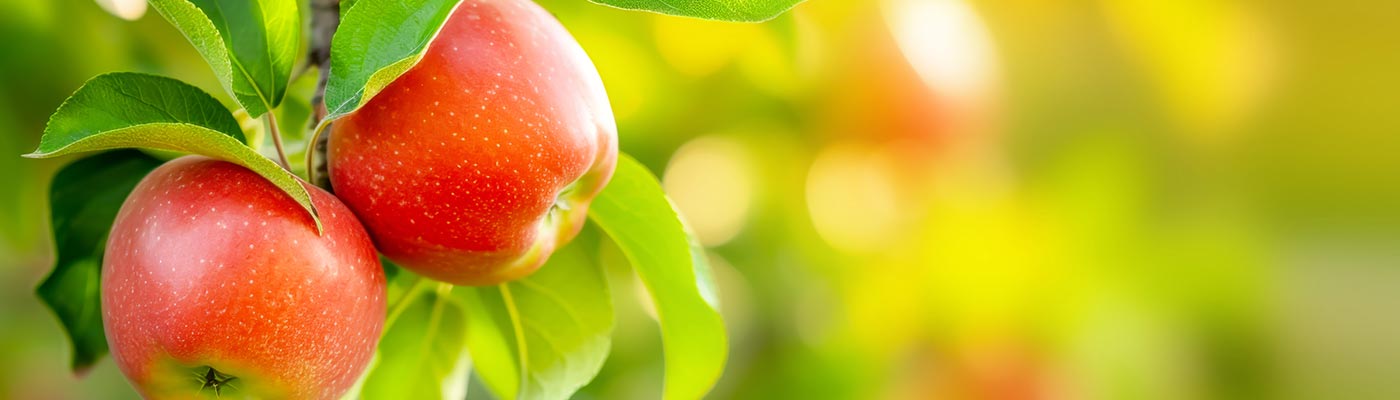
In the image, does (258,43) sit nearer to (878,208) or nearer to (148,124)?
(148,124)

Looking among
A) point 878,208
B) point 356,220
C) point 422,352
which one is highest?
point 356,220

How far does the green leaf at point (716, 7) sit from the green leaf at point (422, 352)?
208 millimetres

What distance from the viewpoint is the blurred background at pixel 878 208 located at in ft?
2.84

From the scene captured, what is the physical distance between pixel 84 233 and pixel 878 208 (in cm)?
76

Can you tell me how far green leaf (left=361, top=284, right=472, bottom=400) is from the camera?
51cm

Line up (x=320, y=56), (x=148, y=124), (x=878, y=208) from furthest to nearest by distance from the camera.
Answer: (x=878, y=208), (x=320, y=56), (x=148, y=124)

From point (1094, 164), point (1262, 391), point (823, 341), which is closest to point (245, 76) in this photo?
point (823, 341)

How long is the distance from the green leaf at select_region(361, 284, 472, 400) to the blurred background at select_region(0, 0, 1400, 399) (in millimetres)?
141

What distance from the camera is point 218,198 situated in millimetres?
359

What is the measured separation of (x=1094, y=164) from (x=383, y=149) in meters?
1.17

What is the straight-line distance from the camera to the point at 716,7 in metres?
0.35

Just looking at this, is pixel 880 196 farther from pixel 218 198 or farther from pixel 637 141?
pixel 218 198

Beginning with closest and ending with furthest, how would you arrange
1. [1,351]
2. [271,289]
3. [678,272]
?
[271,289], [678,272], [1,351]

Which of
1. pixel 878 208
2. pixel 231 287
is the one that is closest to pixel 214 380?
pixel 231 287
